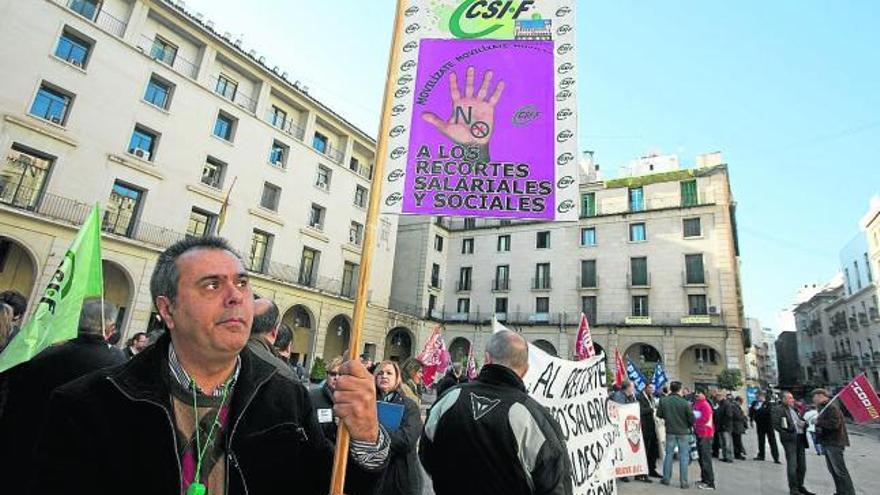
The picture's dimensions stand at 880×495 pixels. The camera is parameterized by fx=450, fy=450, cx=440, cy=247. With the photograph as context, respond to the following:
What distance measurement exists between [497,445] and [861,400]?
31.8 ft

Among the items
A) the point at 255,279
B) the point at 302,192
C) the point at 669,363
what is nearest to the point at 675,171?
the point at 669,363

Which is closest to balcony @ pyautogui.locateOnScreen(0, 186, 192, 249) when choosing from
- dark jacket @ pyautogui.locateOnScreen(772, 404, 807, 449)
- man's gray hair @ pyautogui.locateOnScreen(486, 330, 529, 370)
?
man's gray hair @ pyautogui.locateOnScreen(486, 330, 529, 370)

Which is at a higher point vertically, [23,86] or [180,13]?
[180,13]

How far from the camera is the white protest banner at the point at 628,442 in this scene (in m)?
6.28

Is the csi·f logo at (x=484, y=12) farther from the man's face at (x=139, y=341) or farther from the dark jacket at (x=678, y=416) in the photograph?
the dark jacket at (x=678, y=416)

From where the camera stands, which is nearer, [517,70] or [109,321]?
[517,70]

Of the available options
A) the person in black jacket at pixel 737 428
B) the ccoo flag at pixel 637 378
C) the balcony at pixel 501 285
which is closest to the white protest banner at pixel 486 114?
the ccoo flag at pixel 637 378

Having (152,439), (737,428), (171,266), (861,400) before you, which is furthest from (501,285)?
(152,439)

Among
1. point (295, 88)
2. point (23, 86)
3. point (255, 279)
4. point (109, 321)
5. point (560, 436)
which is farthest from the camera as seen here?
point (295, 88)

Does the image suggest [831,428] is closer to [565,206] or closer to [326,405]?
[565,206]

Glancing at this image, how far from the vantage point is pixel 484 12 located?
325cm

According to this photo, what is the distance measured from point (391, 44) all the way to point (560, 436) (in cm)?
257

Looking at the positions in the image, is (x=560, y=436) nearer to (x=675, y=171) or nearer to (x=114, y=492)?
(x=114, y=492)

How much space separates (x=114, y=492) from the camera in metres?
1.39
